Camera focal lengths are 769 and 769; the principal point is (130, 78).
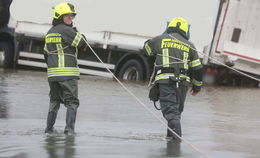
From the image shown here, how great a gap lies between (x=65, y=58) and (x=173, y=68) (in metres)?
1.31

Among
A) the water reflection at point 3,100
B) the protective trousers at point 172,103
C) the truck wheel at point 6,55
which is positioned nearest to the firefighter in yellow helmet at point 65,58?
the protective trousers at point 172,103

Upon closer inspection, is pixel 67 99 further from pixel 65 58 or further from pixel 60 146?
pixel 60 146

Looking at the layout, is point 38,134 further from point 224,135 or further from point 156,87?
point 224,135

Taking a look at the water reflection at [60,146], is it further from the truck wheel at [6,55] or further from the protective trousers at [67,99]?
the truck wheel at [6,55]

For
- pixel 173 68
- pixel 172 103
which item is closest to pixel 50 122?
pixel 172 103

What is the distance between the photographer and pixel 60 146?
809 centimetres

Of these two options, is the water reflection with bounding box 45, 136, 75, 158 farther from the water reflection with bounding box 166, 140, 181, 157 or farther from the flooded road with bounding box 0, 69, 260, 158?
the water reflection with bounding box 166, 140, 181, 157

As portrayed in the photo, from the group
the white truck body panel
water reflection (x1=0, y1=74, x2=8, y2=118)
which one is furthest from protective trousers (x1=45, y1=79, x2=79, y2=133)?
Answer: the white truck body panel

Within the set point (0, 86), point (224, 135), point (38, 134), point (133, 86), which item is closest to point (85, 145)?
point (38, 134)

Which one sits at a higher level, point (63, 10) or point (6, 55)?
point (63, 10)

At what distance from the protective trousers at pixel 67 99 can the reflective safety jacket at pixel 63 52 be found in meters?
0.10

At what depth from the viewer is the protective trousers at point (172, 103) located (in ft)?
30.0

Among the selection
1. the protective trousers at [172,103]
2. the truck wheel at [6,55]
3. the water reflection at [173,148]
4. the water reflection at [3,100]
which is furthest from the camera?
the truck wheel at [6,55]

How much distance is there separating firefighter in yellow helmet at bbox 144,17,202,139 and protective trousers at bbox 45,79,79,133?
101 cm
